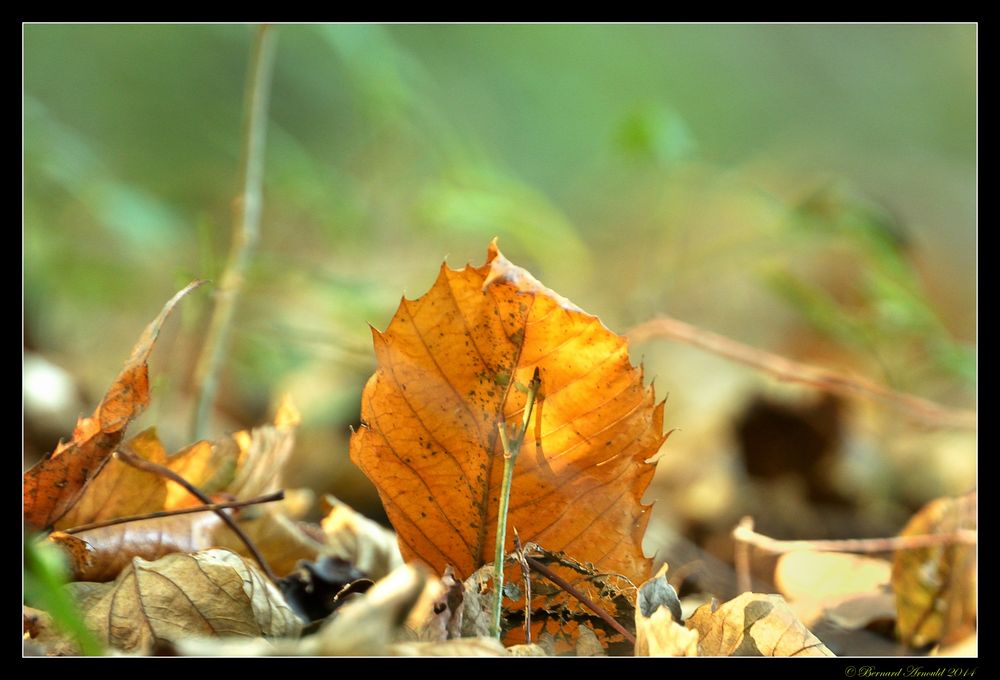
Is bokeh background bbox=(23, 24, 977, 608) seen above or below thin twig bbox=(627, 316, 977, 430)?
above

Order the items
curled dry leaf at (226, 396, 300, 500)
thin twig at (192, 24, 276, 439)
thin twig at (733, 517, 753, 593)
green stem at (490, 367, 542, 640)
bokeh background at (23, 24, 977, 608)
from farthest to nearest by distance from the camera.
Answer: bokeh background at (23, 24, 977, 608), thin twig at (192, 24, 276, 439), thin twig at (733, 517, 753, 593), curled dry leaf at (226, 396, 300, 500), green stem at (490, 367, 542, 640)

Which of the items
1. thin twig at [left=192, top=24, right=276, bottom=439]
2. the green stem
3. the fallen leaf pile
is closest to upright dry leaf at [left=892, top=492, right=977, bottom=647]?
the fallen leaf pile

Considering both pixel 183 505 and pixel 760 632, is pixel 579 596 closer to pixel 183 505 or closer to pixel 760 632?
pixel 760 632

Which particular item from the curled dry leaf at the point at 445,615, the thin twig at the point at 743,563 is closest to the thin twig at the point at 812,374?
the thin twig at the point at 743,563

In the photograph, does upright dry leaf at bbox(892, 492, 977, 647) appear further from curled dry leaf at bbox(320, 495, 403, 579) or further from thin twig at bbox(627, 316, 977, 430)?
curled dry leaf at bbox(320, 495, 403, 579)

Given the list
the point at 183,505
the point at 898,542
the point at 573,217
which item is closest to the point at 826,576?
the point at 898,542
